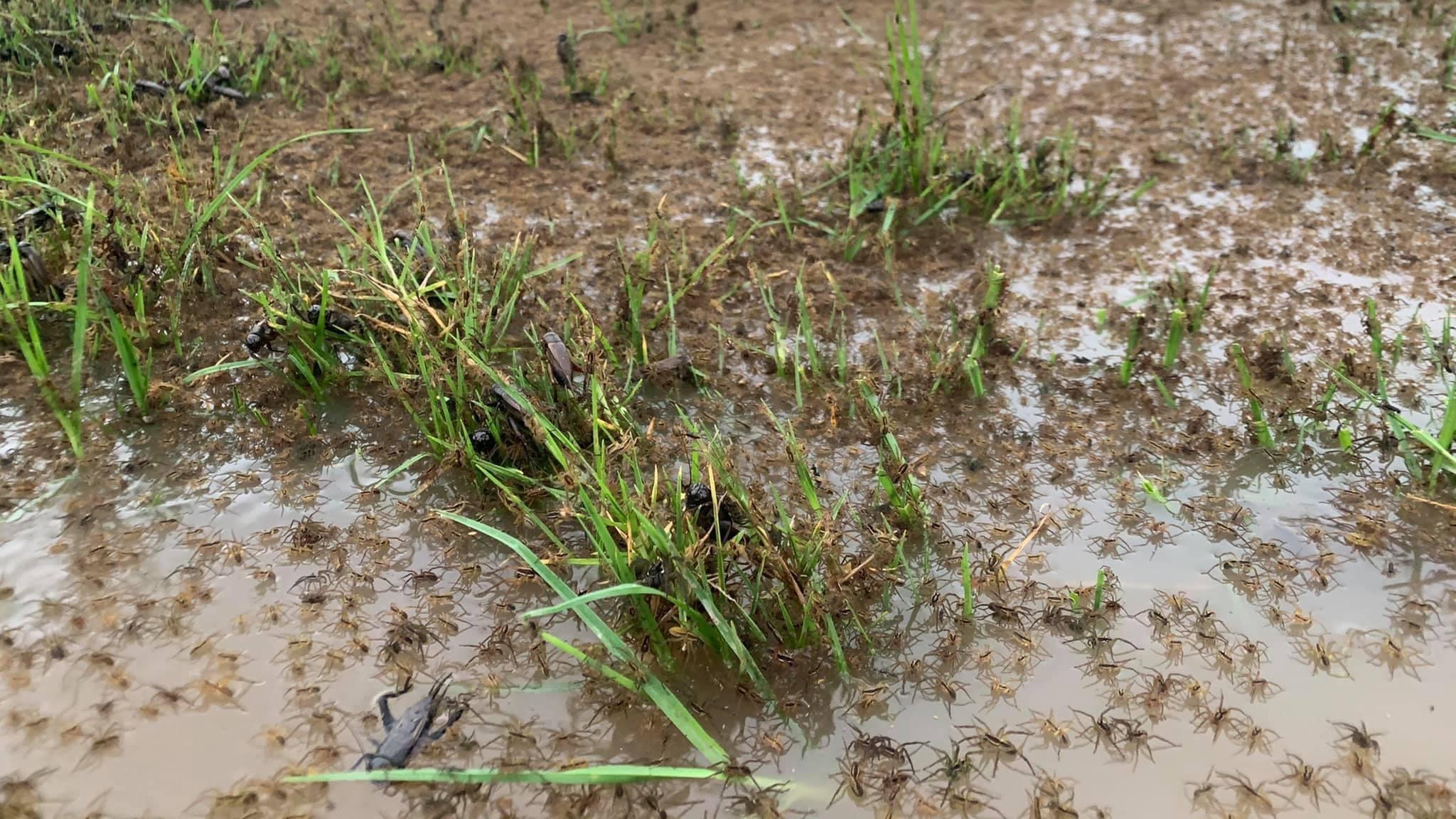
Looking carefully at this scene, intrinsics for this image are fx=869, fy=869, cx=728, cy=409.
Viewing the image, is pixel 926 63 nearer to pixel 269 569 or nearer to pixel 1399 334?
pixel 1399 334

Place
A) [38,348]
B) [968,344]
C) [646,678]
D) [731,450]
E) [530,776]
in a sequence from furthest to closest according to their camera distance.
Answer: [968,344], [731,450], [38,348], [646,678], [530,776]

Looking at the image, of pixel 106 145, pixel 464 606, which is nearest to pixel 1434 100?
pixel 464 606

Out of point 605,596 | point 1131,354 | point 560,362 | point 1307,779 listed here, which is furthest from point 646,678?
point 1131,354

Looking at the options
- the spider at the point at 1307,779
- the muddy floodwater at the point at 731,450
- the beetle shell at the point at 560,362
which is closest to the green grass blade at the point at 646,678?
the muddy floodwater at the point at 731,450

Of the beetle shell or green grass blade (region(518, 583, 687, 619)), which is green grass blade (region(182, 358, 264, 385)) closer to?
the beetle shell

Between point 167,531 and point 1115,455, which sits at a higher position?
point 167,531

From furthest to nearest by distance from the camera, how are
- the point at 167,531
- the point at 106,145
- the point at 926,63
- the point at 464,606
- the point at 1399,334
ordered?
the point at 926,63, the point at 106,145, the point at 1399,334, the point at 167,531, the point at 464,606

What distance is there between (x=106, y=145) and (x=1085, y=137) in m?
4.02

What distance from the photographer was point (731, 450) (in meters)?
2.32

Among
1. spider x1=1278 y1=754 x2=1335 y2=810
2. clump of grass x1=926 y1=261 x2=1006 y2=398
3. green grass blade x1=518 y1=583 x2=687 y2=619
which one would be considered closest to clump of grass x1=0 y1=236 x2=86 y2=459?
green grass blade x1=518 y1=583 x2=687 y2=619

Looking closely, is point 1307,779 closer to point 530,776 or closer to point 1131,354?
point 1131,354

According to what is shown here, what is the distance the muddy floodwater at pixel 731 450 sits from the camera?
1659 millimetres

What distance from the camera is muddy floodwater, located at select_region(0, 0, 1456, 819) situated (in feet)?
5.44

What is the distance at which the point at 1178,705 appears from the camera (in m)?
1.72
